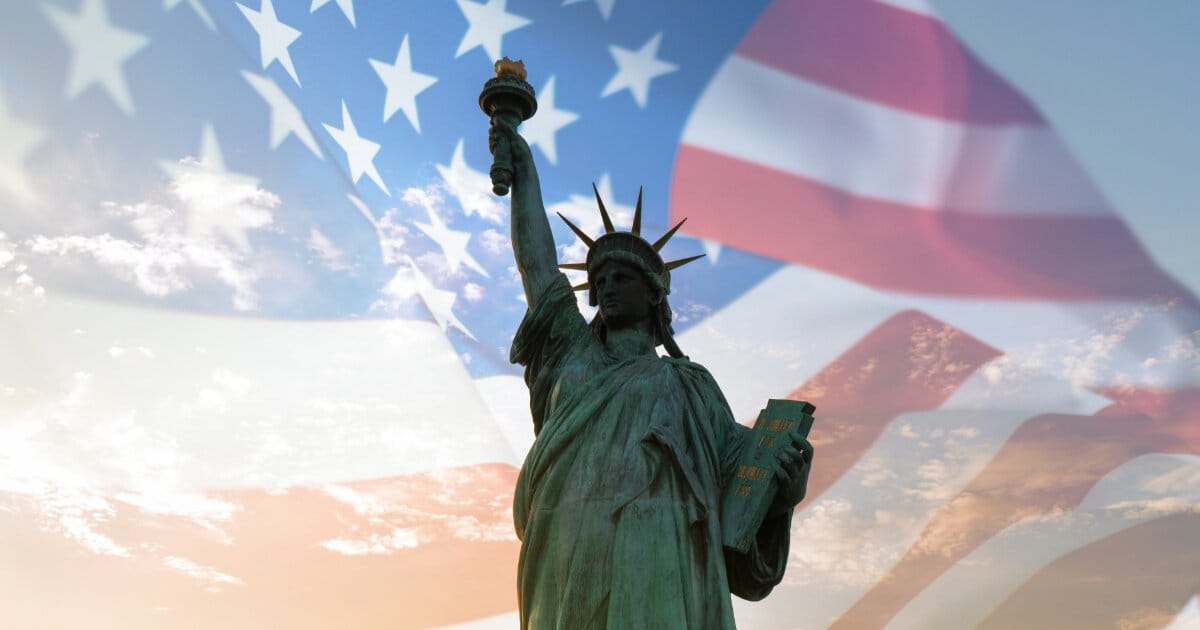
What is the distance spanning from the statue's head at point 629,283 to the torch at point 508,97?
3.78 feet

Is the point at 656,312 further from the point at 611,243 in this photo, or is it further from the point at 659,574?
the point at 659,574

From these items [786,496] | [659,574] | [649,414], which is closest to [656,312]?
[649,414]

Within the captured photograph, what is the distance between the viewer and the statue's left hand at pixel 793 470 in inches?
249

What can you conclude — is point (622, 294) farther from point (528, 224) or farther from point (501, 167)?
point (501, 167)

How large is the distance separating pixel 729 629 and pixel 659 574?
569 mm

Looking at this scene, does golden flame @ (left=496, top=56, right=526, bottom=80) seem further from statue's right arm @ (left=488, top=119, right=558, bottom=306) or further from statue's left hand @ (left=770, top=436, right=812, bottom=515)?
statue's left hand @ (left=770, top=436, right=812, bottom=515)

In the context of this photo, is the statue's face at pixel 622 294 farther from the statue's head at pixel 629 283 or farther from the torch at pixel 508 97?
the torch at pixel 508 97

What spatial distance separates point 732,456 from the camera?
6645mm

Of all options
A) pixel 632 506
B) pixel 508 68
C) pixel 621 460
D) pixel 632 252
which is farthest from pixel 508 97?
pixel 632 506

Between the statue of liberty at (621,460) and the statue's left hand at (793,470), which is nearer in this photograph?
the statue of liberty at (621,460)

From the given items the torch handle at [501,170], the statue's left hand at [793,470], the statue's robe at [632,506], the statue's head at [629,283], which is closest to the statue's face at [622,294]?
the statue's head at [629,283]

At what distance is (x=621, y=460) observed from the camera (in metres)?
6.14

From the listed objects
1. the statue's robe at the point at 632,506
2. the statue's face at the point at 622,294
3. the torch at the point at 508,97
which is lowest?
the statue's robe at the point at 632,506

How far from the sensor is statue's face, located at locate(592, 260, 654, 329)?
23.8 ft
